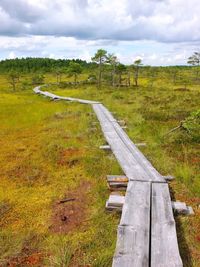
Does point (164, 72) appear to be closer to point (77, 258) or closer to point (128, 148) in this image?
point (128, 148)

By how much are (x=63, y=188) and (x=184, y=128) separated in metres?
8.12

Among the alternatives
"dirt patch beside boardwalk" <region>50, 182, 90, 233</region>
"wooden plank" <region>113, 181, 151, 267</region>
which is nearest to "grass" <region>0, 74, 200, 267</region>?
"dirt patch beside boardwalk" <region>50, 182, 90, 233</region>

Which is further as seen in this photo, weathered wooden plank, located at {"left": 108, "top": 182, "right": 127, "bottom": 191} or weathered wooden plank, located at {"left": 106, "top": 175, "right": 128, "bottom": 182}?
weathered wooden plank, located at {"left": 106, "top": 175, "right": 128, "bottom": 182}

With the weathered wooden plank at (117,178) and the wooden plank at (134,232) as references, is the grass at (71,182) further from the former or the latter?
the wooden plank at (134,232)

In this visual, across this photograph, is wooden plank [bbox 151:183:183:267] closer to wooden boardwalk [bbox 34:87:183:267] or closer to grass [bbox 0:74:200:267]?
wooden boardwalk [bbox 34:87:183:267]

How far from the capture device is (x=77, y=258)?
18.7 feet

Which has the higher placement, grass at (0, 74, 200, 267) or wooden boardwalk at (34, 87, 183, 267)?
wooden boardwalk at (34, 87, 183, 267)

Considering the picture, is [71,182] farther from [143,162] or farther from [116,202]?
[116,202]

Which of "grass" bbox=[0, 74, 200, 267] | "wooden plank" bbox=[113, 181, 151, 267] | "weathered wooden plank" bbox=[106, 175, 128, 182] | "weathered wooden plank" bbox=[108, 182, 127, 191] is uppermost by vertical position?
"wooden plank" bbox=[113, 181, 151, 267]

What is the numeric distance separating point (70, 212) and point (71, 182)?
6.62ft

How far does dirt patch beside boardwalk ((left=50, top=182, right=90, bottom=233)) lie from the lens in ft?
22.7

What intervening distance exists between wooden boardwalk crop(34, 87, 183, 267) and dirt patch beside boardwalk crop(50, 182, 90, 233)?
122 cm

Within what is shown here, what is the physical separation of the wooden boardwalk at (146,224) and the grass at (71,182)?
485mm

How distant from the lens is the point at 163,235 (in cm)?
565
